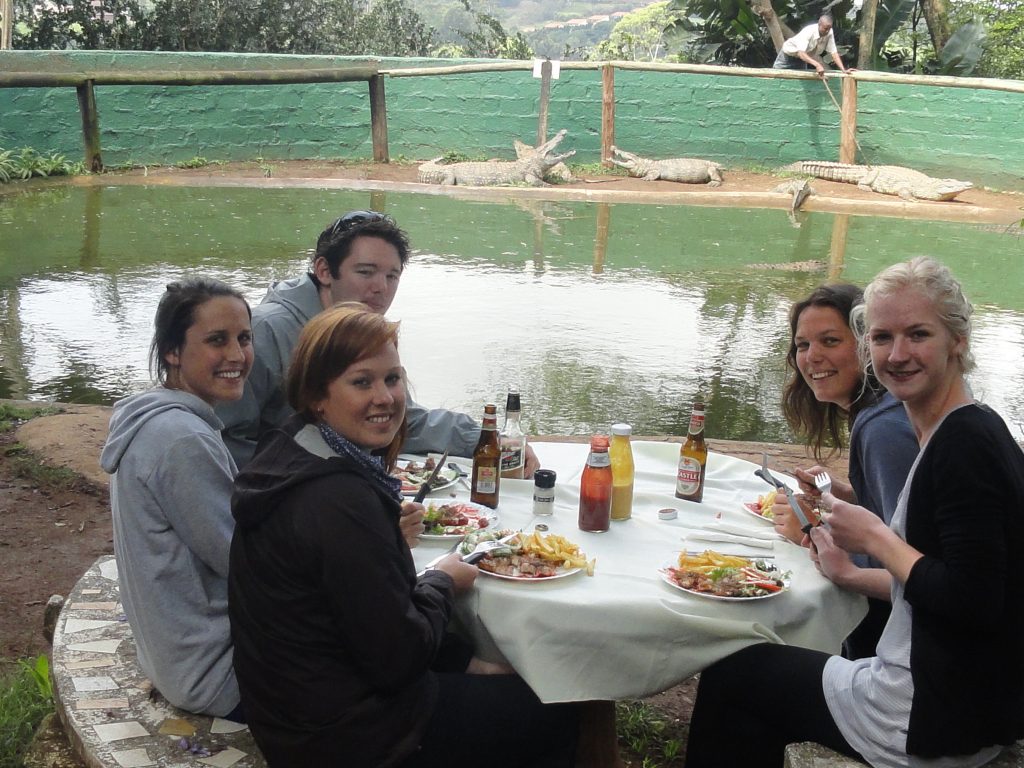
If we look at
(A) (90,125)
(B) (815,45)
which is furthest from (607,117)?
(A) (90,125)

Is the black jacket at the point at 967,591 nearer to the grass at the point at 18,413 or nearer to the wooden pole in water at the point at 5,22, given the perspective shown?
the grass at the point at 18,413

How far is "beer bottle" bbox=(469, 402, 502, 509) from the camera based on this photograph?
284 cm

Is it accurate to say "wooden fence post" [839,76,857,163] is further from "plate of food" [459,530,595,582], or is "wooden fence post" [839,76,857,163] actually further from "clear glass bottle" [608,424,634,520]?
"plate of food" [459,530,595,582]

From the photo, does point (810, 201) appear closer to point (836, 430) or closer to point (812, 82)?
point (812, 82)

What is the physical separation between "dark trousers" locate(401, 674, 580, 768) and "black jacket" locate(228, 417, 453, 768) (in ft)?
0.17

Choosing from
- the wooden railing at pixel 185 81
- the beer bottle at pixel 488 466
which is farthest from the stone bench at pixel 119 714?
the wooden railing at pixel 185 81

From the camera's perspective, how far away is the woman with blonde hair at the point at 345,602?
2039 mm

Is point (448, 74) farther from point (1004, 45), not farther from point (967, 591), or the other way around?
point (967, 591)

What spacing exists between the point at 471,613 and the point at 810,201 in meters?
13.7

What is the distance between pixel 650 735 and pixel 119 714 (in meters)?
1.49

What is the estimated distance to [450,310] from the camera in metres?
8.54

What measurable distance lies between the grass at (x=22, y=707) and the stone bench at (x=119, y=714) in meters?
0.28

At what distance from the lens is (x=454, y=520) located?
2.70 m

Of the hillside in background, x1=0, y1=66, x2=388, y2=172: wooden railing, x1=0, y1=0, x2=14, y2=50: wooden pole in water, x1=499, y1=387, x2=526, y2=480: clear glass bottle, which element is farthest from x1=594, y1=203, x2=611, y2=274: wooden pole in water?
the hillside in background
